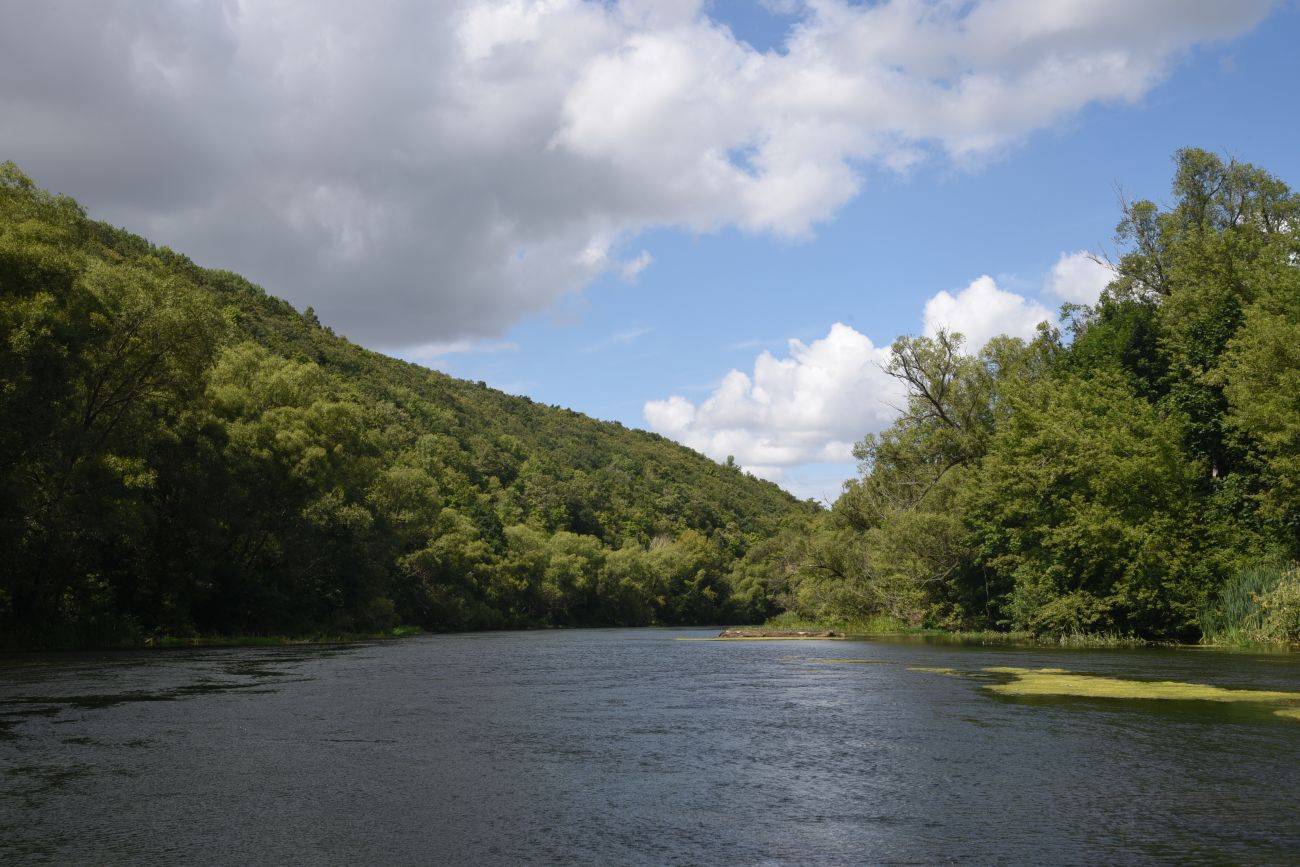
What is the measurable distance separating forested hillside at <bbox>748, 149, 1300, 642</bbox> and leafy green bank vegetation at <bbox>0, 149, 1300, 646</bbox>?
6.7 inches

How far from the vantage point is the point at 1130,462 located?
4381 centimetres

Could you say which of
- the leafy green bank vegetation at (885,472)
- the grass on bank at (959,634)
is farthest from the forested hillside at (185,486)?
the grass on bank at (959,634)

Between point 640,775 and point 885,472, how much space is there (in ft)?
198

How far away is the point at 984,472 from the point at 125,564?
44.5m

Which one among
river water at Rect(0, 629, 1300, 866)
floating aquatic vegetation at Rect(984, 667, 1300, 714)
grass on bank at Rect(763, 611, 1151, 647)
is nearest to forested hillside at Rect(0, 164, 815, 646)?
river water at Rect(0, 629, 1300, 866)

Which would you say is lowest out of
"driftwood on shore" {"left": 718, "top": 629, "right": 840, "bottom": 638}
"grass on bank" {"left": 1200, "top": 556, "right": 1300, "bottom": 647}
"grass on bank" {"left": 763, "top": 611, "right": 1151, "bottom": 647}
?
"driftwood on shore" {"left": 718, "top": 629, "right": 840, "bottom": 638}

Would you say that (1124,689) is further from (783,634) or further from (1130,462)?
(783,634)

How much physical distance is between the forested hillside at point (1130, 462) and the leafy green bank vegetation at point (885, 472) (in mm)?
171

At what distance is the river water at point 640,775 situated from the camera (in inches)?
380

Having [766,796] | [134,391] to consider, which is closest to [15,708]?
[766,796]

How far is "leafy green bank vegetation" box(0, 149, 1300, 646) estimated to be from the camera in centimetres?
3788

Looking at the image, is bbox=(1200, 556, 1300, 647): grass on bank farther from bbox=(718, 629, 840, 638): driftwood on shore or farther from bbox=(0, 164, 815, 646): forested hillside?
bbox=(0, 164, 815, 646): forested hillside

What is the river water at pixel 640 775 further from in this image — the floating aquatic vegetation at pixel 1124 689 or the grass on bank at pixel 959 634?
the grass on bank at pixel 959 634

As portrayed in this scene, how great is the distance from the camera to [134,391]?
4188 cm
